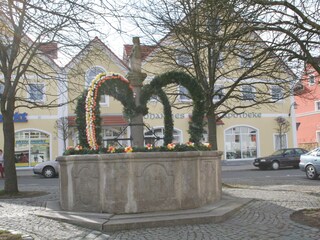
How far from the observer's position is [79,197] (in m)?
9.16

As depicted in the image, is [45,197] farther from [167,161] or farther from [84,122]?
[167,161]

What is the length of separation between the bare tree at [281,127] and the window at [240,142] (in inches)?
75.8

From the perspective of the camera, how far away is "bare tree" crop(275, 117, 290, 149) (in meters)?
34.3

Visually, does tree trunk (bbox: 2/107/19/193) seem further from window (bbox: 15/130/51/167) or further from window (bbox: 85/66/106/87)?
window (bbox: 15/130/51/167)

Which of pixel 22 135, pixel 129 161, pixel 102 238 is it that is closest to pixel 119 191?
pixel 129 161

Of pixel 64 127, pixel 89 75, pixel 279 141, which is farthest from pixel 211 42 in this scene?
pixel 279 141

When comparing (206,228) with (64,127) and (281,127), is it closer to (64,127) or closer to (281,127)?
(64,127)

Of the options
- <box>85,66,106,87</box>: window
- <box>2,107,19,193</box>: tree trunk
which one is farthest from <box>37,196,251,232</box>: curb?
<box>2,107,19,193</box>: tree trunk

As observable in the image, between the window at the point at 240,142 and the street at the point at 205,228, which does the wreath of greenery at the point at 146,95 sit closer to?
the street at the point at 205,228

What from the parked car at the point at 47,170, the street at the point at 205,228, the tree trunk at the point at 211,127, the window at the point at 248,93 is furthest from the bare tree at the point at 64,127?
the street at the point at 205,228

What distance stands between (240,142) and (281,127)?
350 cm

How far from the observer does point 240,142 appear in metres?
34.8

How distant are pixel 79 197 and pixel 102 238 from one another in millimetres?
2242

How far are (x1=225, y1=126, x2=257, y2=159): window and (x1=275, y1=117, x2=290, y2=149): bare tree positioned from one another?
6.32ft
